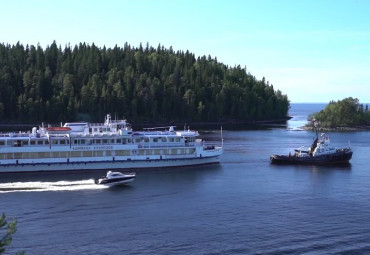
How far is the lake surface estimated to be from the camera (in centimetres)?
4341

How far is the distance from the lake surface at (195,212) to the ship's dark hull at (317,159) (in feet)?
27.2

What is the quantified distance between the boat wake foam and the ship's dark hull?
1528 inches

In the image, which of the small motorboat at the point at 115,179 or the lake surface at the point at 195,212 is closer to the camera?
the lake surface at the point at 195,212

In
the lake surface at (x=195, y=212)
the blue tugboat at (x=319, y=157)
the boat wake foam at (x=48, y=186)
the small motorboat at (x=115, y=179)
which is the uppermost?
the blue tugboat at (x=319, y=157)

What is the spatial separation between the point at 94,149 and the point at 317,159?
4239cm

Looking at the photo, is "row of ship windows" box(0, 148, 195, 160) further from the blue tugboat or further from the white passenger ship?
the blue tugboat

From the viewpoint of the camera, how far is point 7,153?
77.9 metres

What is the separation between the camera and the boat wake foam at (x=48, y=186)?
213 feet

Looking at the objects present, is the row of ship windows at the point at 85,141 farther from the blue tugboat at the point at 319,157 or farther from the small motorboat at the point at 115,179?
the blue tugboat at the point at 319,157

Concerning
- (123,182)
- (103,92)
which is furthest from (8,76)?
(123,182)

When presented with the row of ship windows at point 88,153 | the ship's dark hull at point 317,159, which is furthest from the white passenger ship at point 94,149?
the ship's dark hull at point 317,159

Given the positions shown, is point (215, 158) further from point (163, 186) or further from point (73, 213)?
point (73, 213)

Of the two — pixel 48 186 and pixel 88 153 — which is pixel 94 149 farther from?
pixel 48 186

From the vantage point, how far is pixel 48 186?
6694cm
